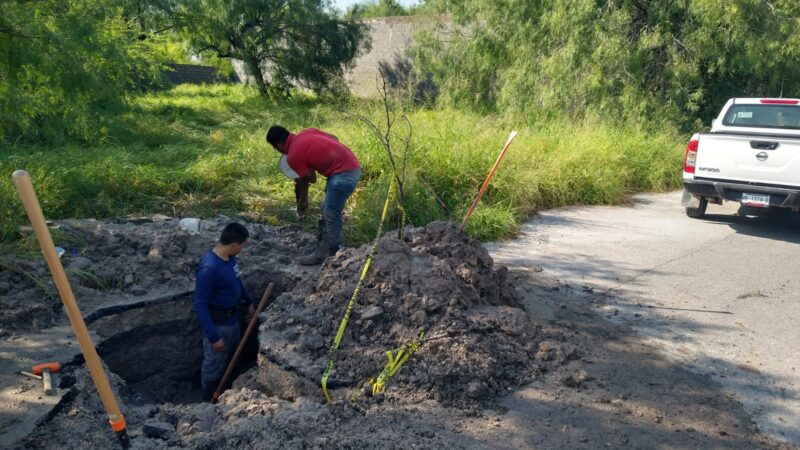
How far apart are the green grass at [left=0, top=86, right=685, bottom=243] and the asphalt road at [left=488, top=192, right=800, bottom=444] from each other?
2.28 feet

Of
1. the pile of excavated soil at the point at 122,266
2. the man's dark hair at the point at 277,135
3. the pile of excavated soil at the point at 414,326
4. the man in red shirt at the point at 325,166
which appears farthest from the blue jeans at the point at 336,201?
the pile of excavated soil at the point at 414,326

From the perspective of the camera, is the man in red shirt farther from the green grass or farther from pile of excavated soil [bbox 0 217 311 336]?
the green grass

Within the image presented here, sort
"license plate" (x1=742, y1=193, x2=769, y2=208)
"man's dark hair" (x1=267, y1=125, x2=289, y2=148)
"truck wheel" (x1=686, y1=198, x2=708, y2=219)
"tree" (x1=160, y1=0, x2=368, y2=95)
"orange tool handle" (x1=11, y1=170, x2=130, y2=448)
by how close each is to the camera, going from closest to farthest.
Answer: "orange tool handle" (x1=11, y1=170, x2=130, y2=448), "man's dark hair" (x1=267, y1=125, x2=289, y2=148), "license plate" (x1=742, y1=193, x2=769, y2=208), "truck wheel" (x1=686, y1=198, x2=708, y2=219), "tree" (x1=160, y1=0, x2=368, y2=95)

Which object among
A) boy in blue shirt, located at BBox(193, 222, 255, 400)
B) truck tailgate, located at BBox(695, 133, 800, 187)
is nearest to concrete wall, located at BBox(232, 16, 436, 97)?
truck tailgate, located at BBox(695, 133, 800, 187)

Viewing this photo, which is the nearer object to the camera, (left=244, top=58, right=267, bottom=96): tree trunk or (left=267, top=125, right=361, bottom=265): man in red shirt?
(left=267, top=125, right=361, bottom=265): man in red shirt

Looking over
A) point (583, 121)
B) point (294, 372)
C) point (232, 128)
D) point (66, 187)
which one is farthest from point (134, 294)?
point (583, 121)

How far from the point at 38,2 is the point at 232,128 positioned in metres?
6.75

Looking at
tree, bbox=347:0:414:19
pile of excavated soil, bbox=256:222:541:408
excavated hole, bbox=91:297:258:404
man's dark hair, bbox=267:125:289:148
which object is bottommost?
excavated hole, bbox=91:297:258:404

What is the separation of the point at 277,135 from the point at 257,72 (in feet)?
58.5

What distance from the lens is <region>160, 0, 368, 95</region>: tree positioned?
21.8 m

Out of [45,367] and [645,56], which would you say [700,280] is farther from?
[645,56]

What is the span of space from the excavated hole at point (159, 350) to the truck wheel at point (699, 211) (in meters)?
7.27

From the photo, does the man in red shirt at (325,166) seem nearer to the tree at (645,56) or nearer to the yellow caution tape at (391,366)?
the yellow caution tape at (391,366)

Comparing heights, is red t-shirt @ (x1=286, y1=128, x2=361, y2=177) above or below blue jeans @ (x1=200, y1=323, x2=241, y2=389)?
above
